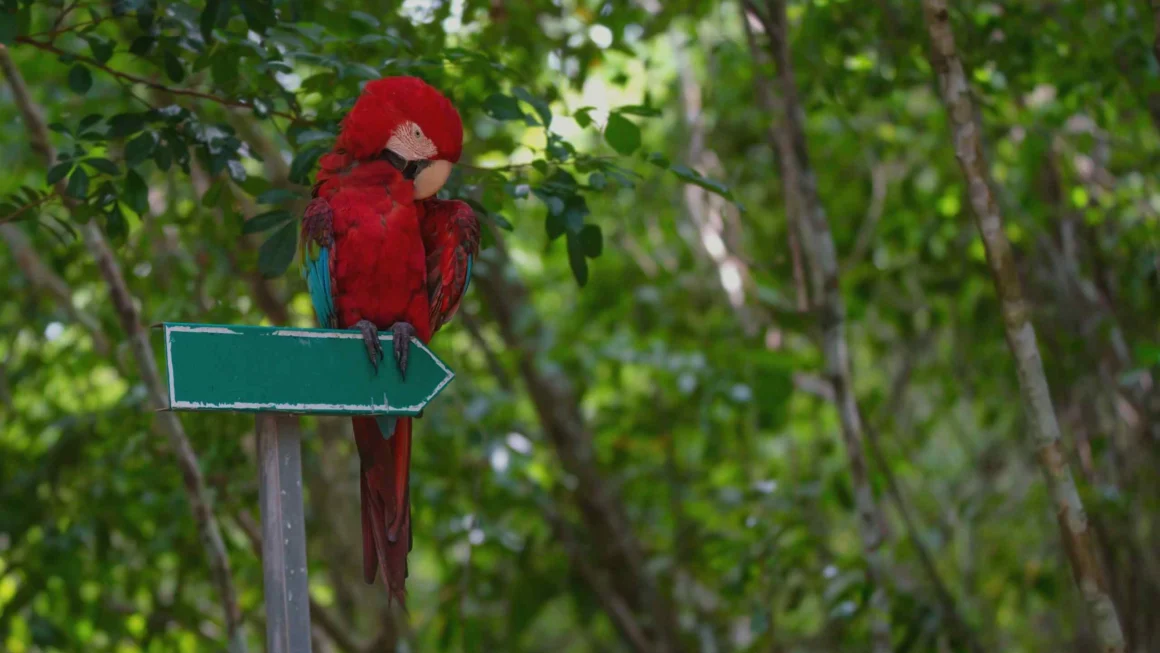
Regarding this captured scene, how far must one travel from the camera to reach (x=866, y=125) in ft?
14.6

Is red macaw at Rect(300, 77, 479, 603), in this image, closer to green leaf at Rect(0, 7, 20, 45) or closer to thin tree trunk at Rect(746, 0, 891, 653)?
green leaf at Rect(0, 7, 20, 45)

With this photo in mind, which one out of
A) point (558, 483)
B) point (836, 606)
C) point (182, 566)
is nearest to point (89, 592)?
point (182, 566)

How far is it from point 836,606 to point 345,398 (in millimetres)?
1825

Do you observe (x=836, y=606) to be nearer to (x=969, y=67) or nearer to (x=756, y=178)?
(x=969, y=67)

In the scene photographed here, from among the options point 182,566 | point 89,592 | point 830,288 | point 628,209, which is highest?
point 830,288

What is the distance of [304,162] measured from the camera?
6.64 ft

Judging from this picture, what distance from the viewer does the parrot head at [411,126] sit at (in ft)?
5.54

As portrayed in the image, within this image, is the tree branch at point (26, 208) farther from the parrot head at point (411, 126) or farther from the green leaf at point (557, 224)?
the green leaf at point (557, 224)

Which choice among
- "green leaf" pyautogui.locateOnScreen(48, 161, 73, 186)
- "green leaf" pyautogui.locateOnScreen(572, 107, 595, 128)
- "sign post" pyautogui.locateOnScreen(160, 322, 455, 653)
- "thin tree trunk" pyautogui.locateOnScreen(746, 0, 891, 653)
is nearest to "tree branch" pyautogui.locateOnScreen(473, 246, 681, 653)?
"thin tree trunk" pyautogui.locateOnScreen(746, 0, 891, 653)

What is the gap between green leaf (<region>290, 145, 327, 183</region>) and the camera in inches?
79.1

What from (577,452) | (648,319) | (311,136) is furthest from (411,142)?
(648,319)

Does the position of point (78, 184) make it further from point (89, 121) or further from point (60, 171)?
point (89, 121)

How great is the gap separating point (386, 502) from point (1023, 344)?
1238 millimetres

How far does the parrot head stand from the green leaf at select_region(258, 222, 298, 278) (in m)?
0.23
